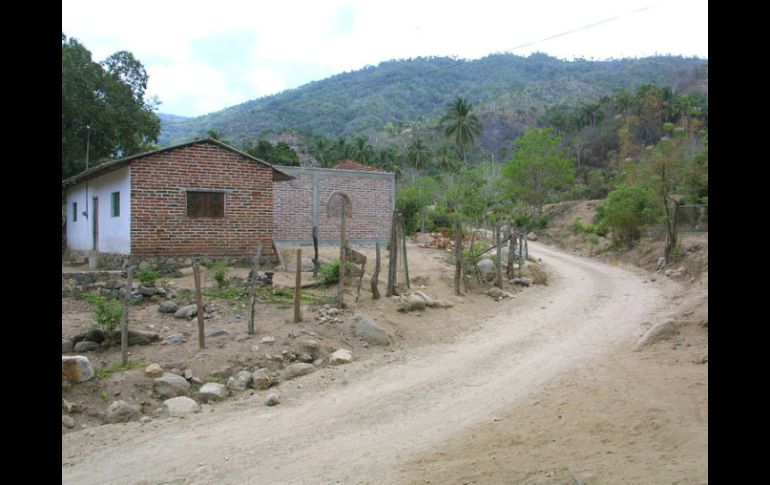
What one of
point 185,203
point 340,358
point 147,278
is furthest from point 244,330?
A: point 185,203

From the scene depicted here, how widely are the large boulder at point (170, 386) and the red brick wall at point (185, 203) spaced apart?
706cm

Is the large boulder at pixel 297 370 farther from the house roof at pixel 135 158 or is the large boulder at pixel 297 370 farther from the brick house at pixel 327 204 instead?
the brick house at pixel 327 204

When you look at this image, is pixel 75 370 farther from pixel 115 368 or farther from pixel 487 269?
pixel 487 269

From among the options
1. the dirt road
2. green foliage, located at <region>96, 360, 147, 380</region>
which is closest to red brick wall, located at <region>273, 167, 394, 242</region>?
the dirt road

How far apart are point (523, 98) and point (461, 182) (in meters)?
54.7

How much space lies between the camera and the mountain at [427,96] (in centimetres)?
7631

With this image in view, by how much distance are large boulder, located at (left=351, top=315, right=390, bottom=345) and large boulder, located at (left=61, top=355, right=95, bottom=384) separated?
4302mm

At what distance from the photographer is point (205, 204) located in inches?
614

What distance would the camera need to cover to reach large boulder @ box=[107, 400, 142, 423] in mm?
6656

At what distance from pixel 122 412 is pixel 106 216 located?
11.7 meters

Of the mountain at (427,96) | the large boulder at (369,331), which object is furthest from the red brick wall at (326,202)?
the mountain at (427,96)
